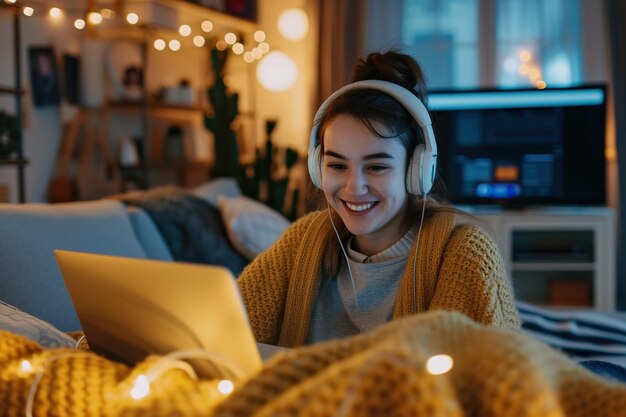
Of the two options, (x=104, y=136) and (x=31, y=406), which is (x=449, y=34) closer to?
(x=104, y=136)

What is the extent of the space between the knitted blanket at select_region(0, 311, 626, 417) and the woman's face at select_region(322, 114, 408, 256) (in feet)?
2.00

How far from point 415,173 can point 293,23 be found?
3.72 meters

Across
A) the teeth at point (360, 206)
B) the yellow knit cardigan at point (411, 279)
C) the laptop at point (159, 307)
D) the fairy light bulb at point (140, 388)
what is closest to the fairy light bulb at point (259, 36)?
the yellow knit cardigan at point (411, 279)

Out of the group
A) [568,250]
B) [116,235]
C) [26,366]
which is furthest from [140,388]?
[568,250]

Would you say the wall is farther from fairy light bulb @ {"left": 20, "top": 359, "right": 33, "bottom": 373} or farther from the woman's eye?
fairy light bulb @ {"left": 20, "top": 359, "right": 33, "bottom": 373}

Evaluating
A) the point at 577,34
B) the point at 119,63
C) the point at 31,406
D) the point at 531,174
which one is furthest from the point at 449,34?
the point at 31,406

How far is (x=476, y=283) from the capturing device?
3.91 ft

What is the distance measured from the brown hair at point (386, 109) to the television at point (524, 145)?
253cm

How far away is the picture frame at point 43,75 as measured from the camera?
139 inches

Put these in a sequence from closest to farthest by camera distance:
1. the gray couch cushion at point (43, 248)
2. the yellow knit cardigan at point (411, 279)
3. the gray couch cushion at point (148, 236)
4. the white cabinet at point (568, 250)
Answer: the yellow knit cardigan at point (411, 279) < the gray couch cushion at point (43, 248) < the gray couch cushion at point (148, 236) < the white cabinet at point (568, 250)

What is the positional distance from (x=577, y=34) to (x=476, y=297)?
357 centimetres

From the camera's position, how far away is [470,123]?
162 inches

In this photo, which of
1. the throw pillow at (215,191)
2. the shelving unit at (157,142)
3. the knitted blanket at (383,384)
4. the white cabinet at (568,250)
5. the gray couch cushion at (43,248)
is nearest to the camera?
the knitted blanket at (383,384)

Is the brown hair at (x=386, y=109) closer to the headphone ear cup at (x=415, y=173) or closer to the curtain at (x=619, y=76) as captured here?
the headphone ear cup at (x=415, y=173)
